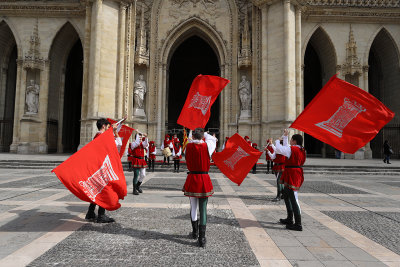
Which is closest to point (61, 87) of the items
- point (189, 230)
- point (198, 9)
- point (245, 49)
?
point (198, 9)

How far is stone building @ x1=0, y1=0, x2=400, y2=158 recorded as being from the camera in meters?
17.3

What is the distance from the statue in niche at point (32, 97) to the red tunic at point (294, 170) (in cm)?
2107

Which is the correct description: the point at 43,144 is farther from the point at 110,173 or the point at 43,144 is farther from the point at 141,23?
the point at 110,173

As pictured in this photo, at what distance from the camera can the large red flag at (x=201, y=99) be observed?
5.48m

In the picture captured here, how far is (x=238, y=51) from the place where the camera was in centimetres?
1931

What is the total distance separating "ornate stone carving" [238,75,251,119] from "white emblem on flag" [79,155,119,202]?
601 inches

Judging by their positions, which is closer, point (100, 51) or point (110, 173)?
point (110, 173)

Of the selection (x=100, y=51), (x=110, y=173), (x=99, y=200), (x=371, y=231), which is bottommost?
(x=371, y=231)

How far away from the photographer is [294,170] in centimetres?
450

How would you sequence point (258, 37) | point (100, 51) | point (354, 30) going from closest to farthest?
point (100, 51) → point (258, 37) → point (354, 30)

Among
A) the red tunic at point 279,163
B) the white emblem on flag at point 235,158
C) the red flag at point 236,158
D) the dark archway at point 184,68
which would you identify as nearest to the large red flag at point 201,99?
the red flag at point 236,158

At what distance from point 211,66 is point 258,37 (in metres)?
11.4

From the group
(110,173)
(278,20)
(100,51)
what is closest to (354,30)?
(278,20)

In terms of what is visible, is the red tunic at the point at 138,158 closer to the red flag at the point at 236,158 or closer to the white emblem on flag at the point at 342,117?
the red flag at the point at 236,158
